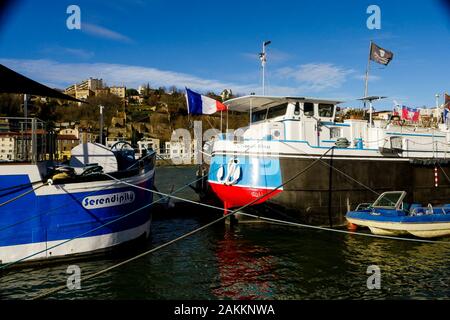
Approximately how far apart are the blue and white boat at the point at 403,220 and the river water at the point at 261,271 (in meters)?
0.63

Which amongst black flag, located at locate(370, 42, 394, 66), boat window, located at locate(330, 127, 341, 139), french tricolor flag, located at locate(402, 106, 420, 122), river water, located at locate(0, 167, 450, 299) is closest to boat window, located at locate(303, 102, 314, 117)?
boat window, located at locate(330, 127, 341, 139)

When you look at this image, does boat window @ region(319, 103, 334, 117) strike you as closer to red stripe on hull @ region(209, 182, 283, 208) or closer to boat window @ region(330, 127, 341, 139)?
boat window @ region(330, 127, 341, 139)

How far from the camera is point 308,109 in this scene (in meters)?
18.2

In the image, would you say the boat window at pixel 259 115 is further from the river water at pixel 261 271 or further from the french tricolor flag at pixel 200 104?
the river water at pixel 261 271

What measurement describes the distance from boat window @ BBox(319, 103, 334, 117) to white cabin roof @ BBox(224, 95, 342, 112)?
32 cm

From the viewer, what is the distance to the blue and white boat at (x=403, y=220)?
13.9 meters

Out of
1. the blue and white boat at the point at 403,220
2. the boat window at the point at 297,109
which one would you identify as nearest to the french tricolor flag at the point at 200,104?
the boat window at the point at 297,109

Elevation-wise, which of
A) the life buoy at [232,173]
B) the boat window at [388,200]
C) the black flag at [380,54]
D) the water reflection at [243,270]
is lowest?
the water reflection at [243,270]

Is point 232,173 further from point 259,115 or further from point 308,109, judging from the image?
point 308,109

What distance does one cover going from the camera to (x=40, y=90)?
10.6 meters

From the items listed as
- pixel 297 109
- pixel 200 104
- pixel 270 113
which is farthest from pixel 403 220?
pixel 200 104

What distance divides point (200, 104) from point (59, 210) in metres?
8.95
